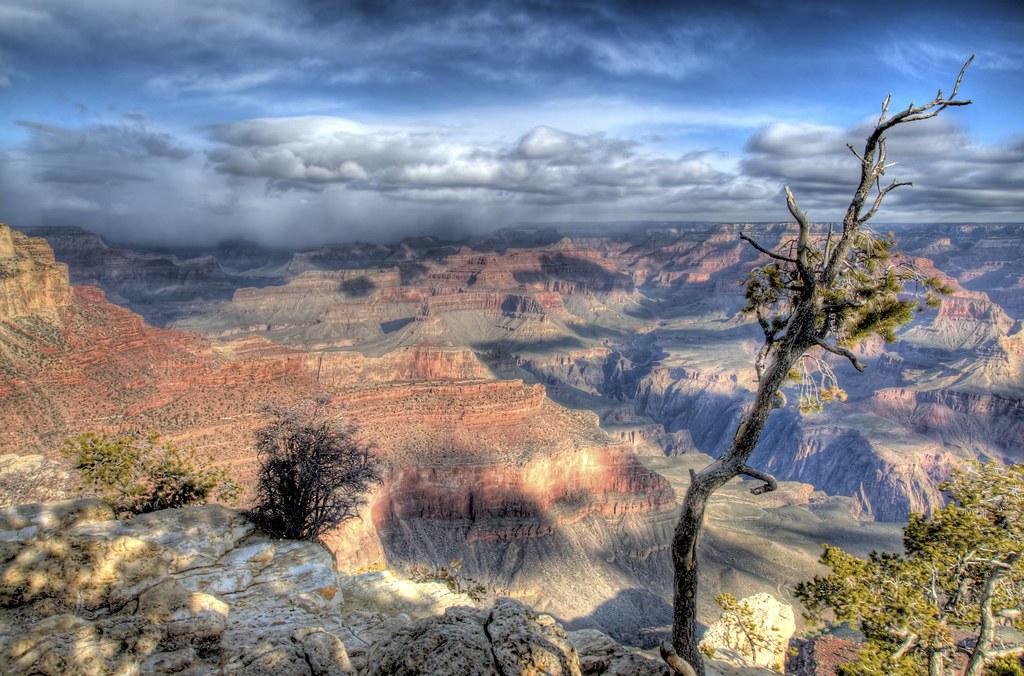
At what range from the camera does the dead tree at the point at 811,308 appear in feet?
27.9

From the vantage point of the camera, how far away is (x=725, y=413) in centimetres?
15650

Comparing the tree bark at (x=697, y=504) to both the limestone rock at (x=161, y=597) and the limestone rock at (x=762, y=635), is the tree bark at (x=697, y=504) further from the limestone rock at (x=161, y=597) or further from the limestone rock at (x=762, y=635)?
the limestone rock at (x=762, y=635)

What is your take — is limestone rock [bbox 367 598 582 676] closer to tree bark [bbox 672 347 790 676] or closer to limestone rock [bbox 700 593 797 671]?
tree bark [bbox 672 347 790 676]

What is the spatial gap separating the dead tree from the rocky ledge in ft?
7.38

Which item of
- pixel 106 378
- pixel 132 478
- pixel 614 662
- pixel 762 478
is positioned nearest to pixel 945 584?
pixel 762 478

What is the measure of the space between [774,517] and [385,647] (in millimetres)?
82891

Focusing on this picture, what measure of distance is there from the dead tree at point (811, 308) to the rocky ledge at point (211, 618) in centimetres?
225

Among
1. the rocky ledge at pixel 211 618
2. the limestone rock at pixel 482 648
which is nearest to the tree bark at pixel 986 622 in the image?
the rocky ledge at pixel 211 618

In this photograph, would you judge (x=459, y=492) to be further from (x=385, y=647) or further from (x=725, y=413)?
(x=725, y=413)

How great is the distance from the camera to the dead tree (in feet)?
27.9

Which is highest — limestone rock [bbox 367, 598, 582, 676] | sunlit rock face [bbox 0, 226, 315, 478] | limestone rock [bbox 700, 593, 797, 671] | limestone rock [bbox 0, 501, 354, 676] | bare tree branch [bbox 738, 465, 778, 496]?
bare tree branch [bbox 738, 465, 778, 496]

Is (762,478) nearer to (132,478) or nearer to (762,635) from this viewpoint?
(132,478)

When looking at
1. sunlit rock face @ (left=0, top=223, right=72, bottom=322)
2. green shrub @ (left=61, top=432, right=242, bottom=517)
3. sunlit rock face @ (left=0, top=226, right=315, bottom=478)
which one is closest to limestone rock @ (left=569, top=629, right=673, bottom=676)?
green shrub @ (left=61, top=432, right=242, bottom=517)

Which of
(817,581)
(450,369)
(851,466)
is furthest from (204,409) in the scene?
(851,466)
